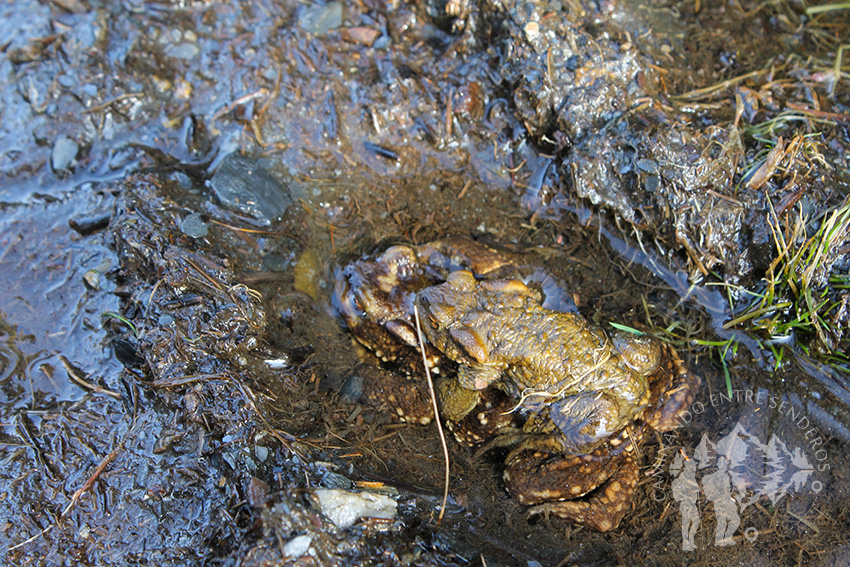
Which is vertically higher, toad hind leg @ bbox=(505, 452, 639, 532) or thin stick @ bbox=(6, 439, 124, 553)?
toad hind leg @ bbox=(505, 452, 639, 532)

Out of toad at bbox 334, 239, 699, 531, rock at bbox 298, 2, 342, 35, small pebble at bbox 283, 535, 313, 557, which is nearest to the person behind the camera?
small pebble at bbox 283, 535, 313, 557

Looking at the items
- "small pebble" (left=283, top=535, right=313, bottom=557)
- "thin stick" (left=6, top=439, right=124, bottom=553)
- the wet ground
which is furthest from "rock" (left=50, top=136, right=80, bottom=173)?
"small pebble" (left=283, top=535, right=313, bottom=557)

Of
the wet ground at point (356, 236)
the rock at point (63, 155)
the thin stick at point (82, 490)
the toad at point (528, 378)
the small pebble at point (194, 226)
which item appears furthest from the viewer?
the rock at point (63, 155)

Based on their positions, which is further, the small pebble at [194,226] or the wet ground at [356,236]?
the small pebble at [194,226]

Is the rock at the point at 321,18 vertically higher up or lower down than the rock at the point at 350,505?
higher up

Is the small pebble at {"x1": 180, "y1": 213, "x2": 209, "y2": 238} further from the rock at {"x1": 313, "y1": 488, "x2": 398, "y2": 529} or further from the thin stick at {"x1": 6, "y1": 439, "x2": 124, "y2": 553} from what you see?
the rock at {"x1": 313, "y1": 488, "x2": 398, "y2": 529}

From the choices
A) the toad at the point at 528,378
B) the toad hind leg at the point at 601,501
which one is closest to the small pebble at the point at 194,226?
the toad at the point at 528,378

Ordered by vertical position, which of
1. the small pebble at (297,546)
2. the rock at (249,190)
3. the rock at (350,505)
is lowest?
the rock at (350,505)

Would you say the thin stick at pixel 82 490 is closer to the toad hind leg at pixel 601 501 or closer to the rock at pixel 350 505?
the rock at pixel 350 505

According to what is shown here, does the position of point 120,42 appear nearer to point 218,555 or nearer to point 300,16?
point 300,16
